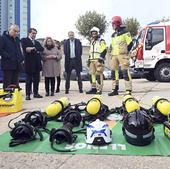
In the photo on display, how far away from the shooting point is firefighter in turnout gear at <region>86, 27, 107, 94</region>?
37.7 feet

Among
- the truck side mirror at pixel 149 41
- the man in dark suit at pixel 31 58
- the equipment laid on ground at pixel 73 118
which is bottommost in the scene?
the equipment laid on ground at pixel 73 118

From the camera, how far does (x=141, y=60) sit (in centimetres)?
1794

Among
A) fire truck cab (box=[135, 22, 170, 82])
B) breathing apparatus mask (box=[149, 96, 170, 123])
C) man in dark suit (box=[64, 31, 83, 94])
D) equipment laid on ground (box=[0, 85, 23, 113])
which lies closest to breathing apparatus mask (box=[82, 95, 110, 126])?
breathing apparatus mask (box=[149, 96, 170, 123])

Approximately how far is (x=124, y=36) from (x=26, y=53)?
2.51 meters

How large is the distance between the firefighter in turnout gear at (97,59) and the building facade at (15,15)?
496cm

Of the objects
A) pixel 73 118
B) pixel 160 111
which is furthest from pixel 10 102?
pixel 160 111

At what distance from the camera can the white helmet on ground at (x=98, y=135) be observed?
524cm

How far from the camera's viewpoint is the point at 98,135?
5.23 meters

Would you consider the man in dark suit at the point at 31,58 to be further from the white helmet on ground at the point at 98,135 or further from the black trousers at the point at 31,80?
the white helmet on ground at the point at 98,135

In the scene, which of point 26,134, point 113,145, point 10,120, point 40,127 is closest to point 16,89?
point 10,120

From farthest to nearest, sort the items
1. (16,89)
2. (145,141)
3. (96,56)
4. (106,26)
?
(106,26) < (96,56) < (16,89) < (145,141)

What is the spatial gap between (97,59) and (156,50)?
6.79 meters

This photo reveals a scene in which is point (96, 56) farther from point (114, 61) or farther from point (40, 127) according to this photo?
point (40, 127)

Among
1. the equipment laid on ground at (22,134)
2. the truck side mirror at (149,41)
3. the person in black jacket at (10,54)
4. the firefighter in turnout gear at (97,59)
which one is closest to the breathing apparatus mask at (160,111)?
the equipment laid on ground at (22,134)
